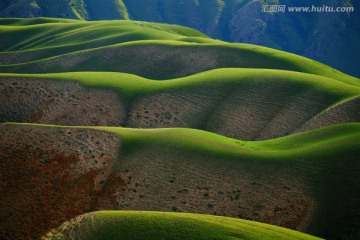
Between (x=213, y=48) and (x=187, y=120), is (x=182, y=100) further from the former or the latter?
(x=213, y=48)

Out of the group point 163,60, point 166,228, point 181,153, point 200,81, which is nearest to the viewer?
point 166,228

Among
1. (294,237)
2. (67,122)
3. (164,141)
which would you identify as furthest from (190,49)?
(294,237)

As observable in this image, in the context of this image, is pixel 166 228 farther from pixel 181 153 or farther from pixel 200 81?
pixel 200 81

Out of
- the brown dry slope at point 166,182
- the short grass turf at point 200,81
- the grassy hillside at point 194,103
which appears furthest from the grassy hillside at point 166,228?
the short grass turf at point 200,81

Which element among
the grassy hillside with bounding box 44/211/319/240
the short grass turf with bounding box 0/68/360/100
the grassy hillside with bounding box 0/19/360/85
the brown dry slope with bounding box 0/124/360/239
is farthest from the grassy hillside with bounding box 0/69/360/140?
the grassy hillside with bounding box 44/211/319/240

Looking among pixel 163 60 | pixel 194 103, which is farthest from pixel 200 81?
pixel 163 60

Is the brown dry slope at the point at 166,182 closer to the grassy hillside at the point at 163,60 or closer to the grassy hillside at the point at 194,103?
the grassy hillside at the point at 194,103
